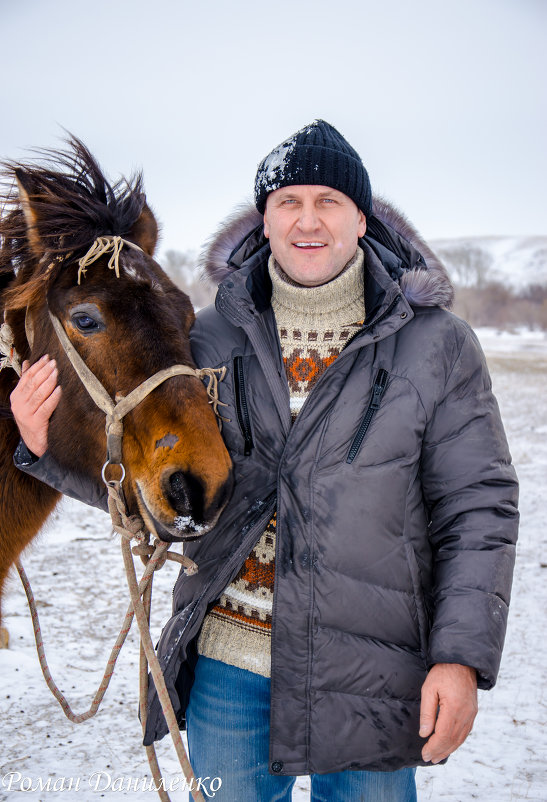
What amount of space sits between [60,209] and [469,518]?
163 centimetres

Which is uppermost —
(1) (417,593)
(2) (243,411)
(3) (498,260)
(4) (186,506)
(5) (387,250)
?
(5) (387,250)

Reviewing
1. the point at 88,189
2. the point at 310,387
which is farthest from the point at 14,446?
the point at 310,387

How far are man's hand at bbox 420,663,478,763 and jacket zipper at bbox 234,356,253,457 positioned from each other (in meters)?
0.83

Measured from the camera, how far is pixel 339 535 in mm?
1709

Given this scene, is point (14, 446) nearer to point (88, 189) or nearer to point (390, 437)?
point (88, 189)

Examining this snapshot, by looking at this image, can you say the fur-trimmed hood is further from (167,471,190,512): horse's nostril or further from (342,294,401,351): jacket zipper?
(167,471,190,512): horse's nostril

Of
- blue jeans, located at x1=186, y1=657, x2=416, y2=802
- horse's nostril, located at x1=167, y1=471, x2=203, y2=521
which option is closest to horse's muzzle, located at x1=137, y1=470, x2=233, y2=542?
horse's nostril, located at x1=167, y1=471, x2=203, y2=521

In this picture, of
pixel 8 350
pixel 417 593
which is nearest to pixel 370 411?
pixel 417 593

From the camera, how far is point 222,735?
1.79 meters

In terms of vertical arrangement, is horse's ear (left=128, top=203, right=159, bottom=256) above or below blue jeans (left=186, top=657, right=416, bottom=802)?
above

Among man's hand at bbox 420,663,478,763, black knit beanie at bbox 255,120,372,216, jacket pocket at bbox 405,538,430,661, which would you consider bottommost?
man's hand at bbox 420,663,478,763

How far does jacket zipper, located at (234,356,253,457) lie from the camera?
74.0 inches

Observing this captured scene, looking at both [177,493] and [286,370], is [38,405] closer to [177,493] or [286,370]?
[177,493]

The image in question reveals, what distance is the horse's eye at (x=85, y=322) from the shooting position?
74.7 inches
